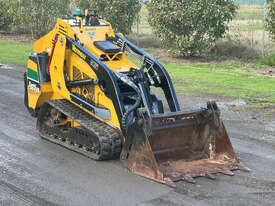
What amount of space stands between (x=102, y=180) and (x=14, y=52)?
14.9 metres

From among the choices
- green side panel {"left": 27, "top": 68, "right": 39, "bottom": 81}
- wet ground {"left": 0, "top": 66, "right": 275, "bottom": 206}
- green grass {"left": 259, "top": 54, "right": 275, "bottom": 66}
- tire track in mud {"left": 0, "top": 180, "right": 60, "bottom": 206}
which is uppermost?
green side panel {"left": 27, "top": 68, "right": 39, "bottom": 81}

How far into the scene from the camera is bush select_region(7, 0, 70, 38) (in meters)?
24.6

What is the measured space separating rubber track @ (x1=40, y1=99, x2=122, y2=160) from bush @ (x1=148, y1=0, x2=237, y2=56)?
33.1 ft

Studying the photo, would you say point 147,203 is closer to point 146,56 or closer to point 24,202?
point 24,202

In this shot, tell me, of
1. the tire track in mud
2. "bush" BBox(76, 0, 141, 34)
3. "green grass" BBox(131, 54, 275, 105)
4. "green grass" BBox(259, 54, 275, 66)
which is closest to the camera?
the tire track in mud

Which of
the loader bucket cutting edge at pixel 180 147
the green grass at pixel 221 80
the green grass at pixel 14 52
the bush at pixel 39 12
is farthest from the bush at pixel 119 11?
the loader bucket cutting edge at pixel 180 147

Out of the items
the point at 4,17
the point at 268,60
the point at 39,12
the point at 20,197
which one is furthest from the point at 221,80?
the point at 4,17

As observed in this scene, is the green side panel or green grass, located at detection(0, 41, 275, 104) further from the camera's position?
green grass, located at detection(0, 41, 275, 104)

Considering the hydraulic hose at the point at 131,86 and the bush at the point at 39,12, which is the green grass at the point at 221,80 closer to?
the hydraulic hose at the point at 131,86

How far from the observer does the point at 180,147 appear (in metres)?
7.71

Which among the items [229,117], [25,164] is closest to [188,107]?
[229,117]

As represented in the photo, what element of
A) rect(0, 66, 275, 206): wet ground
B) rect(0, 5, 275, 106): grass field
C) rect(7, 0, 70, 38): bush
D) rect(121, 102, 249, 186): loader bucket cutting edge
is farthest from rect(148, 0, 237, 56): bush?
rect(121, 102, 249, 186): loader bucket cutting edge

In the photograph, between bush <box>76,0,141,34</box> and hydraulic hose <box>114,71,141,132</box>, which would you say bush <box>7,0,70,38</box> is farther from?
hydraulic hose <box>114,71,141,132</box>

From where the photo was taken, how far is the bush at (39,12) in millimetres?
24641
